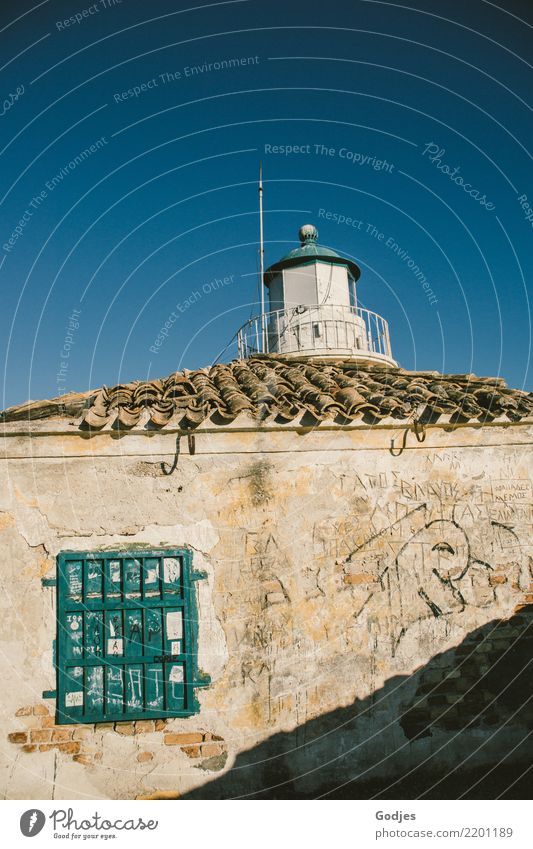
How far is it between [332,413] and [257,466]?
0.97 meters

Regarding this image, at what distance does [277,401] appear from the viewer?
6207mm

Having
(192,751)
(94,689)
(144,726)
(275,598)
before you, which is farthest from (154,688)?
(275,598)

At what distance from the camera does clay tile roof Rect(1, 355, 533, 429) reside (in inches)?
232

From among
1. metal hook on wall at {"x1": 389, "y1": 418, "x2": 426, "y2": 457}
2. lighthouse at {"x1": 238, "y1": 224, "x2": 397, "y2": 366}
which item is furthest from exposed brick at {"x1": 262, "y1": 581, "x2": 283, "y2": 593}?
lighthouse at {"x1": 238, "y1": 224, "x2": 397, "y2": 366}

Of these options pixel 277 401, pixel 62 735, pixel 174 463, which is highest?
pixel 277 401

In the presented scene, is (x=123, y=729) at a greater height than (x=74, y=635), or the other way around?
(x=74, y=635)

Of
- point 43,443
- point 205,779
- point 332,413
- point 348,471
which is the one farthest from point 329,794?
point 43,443

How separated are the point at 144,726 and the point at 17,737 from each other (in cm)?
117

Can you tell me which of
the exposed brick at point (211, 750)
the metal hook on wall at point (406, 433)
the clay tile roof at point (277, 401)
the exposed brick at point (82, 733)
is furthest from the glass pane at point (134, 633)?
the metal hook on wall at point (406, 433)

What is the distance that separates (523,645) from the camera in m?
6.32

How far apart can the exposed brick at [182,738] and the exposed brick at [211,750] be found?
9cm

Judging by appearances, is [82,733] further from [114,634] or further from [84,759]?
[114,634]

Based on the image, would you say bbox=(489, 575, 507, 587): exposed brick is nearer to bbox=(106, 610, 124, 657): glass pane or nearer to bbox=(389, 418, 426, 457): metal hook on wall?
bbox=(389, 418, 426, 457): metal hook on wall
